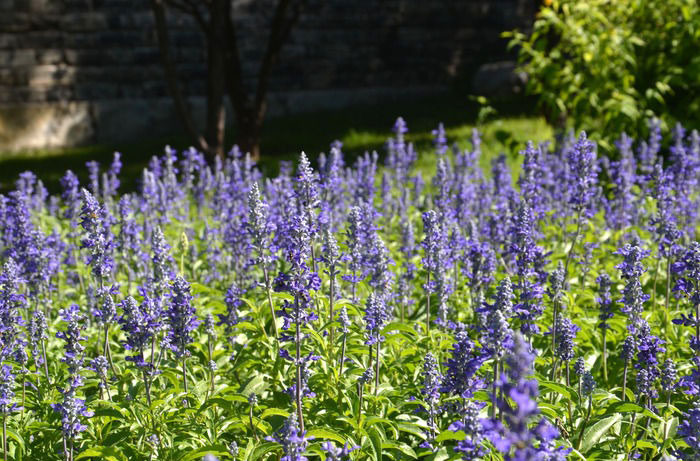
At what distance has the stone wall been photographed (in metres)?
16.9

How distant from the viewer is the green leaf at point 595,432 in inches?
146

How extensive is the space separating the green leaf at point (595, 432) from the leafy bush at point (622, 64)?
5.99m

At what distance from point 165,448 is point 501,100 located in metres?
16.2

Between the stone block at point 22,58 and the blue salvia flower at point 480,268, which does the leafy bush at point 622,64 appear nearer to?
the blue salvia flower at point 480,268

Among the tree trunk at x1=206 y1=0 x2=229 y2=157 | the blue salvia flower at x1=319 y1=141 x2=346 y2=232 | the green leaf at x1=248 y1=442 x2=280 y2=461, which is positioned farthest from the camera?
the tree trunk at x1=206 y1=0 x2=229 y2=157

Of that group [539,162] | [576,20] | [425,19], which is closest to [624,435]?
[539,162]

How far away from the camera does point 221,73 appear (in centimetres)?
1231

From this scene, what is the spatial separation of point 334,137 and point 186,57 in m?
4.72

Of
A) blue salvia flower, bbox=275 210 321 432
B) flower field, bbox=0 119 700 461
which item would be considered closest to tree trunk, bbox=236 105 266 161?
flower field, bbox=0 119 700 461

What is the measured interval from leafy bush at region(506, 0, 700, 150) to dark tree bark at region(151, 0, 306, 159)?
470 centimetres

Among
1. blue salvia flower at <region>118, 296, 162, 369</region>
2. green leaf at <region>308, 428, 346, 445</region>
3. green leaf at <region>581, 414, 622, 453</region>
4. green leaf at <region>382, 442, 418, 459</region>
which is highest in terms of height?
blue salvia flower at <region>118, 296, 162, 369</region>

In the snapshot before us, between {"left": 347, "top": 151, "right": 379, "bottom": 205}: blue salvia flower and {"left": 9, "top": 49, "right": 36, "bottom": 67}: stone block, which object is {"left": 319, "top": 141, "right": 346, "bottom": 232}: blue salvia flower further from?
{"left": 9, "top": 49, "right": 36, "bottom": 67}: stone block

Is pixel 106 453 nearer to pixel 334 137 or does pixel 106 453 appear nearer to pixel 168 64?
pixel 168 64

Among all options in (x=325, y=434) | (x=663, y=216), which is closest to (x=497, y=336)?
(x=325, y=434)
